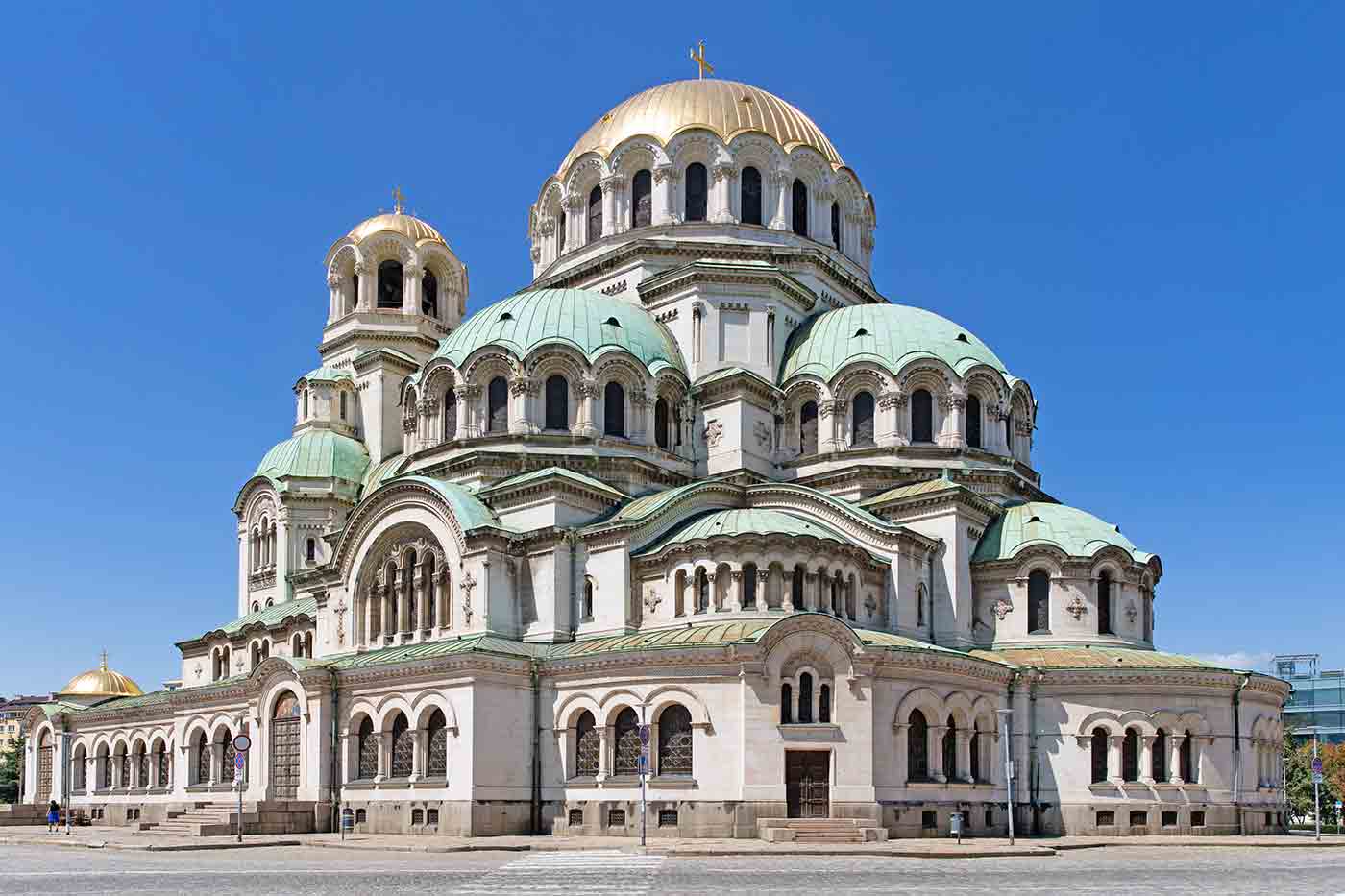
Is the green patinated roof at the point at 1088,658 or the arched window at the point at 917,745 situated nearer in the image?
the arched window at the point at 917,745

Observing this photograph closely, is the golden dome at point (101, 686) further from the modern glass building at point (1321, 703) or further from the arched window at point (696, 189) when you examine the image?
the modern glass building at point (1321, 703)

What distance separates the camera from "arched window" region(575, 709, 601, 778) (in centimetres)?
4259

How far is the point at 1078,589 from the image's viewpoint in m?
48.6

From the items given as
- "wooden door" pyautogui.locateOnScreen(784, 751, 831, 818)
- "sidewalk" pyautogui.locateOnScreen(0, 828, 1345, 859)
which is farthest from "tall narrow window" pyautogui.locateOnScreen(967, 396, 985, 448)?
"wooden door" pyautogui.locateOnScreen(784, 751, 831, 818)

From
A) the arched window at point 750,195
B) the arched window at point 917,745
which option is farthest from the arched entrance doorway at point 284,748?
the arched window at point 750,195

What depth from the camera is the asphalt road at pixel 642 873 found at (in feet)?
78.4

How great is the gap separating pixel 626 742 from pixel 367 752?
342 inches

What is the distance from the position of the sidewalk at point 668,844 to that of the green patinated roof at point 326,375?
2276 cm

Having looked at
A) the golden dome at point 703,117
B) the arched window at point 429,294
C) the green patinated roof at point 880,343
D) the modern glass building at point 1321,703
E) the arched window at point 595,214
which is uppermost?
the golden dome at point 703,117

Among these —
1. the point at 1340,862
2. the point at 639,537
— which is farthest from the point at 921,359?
the point at 1340,862

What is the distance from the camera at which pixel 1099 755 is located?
152 ft

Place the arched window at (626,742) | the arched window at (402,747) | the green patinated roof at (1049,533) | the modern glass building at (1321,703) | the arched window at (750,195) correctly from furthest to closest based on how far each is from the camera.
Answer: the modern glass building at (1321,703) < the arched window at (750,195) < the green patinated roof at (1049,533) < the arched window at (402,747) < the arched window at (626,742)

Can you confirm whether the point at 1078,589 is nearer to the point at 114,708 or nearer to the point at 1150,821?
the point at 1150,821

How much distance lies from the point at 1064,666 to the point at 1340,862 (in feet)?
45.0
